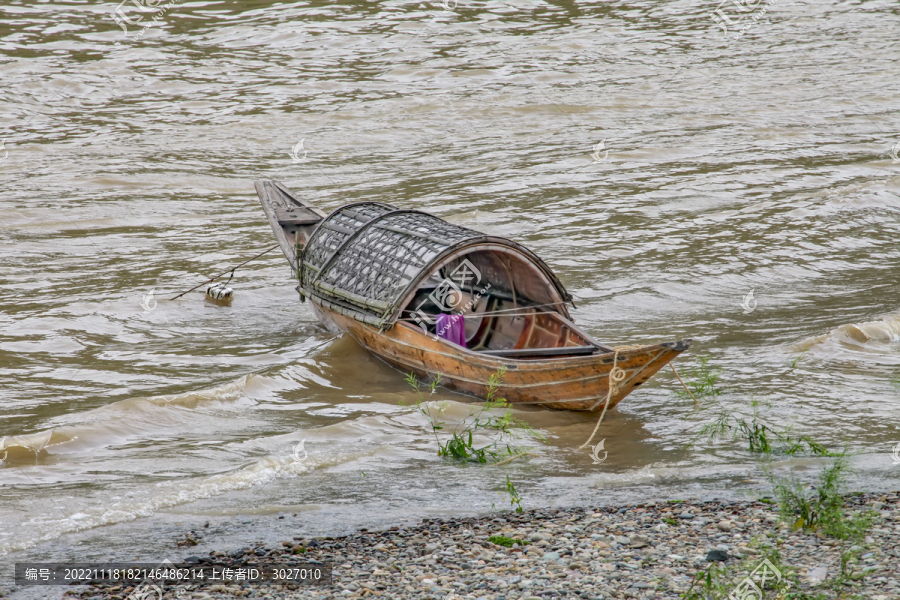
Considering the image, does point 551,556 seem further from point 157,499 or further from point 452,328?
point 452,328

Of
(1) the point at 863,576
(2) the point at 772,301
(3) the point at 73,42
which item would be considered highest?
(3) the point at 73,42

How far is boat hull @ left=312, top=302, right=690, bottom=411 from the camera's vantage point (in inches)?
309

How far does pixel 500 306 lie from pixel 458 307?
Answer: 48cm

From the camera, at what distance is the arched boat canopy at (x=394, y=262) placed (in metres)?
8.98

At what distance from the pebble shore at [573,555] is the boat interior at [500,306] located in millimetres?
2771

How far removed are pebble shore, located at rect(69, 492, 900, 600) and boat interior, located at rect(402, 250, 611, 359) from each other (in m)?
2.77

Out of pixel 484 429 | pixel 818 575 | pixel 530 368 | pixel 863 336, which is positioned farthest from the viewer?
pixel 863 336

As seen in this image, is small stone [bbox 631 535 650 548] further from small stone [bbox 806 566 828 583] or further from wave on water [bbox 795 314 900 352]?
wave on water [bbox 795 314 900 352]

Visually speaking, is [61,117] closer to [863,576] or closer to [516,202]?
[516,202]

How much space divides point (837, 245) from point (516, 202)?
571cm

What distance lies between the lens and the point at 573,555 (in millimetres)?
5477

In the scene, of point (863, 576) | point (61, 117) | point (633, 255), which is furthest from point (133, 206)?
point (863, 576)

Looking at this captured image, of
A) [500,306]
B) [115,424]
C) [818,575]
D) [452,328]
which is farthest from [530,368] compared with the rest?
[115,424]

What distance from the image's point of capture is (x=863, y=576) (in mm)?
4797
